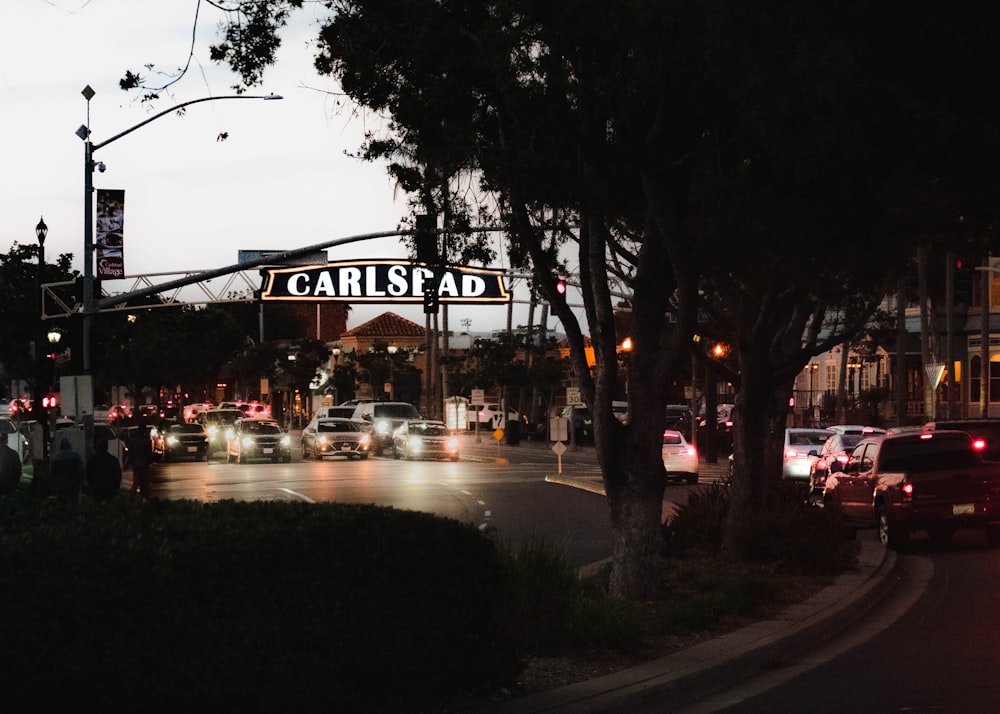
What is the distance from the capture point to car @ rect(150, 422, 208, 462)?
59.3 metres

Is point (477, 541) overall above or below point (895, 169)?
below

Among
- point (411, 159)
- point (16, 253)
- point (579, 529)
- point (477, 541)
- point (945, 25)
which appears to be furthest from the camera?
point (16, 253)

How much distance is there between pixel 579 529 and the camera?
2605 cm

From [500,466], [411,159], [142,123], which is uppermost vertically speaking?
[142,123]

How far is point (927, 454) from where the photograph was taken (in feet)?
74.7

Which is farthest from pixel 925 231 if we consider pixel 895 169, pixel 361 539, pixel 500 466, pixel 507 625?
pixel 500 466

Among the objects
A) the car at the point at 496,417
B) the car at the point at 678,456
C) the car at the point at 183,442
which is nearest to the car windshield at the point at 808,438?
the car at the point at 678,456

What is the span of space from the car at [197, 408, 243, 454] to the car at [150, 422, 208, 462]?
3.83ft

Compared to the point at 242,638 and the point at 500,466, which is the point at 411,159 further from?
the point at 500,466

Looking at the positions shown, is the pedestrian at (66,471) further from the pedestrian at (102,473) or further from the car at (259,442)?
the car at (259,442)

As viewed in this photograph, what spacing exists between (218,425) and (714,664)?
61.6 meters

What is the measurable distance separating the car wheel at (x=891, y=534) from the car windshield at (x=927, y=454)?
78 centimetres

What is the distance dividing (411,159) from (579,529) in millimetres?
11729

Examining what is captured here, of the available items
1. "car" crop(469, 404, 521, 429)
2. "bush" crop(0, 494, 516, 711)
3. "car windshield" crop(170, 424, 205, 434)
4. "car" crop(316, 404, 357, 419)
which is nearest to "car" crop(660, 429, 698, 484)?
"car windshield" crop(170, 424, 205, 434)
